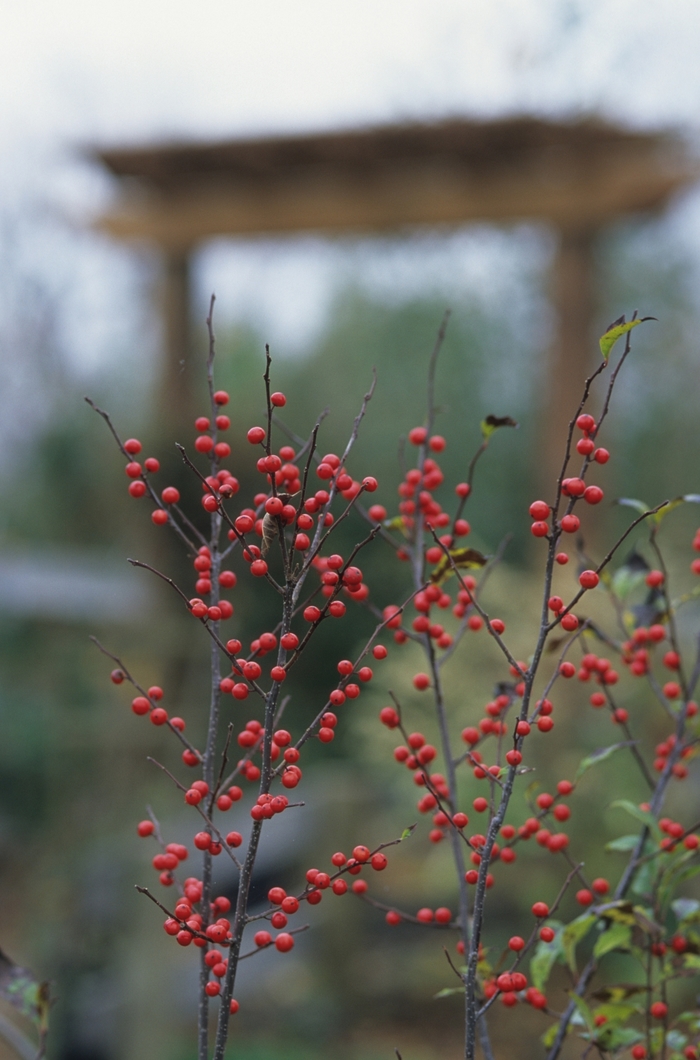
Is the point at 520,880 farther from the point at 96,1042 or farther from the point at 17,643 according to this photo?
the point at 17,643

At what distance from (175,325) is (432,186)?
134cm

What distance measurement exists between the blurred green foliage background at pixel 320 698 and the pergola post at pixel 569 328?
27 cm

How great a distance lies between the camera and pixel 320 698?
4348mm

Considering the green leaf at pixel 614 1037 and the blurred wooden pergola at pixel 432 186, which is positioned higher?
the blurred wooden pergola at pixel 432 186

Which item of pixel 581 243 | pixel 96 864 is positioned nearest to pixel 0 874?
pixel 96 864

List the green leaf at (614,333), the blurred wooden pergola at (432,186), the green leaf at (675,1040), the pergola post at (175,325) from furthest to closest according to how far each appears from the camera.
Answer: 1. the pergola post at (175,325)
2. the blurred wooden pergola at (432,186)
3. the green leaf at (675,1040)
4. the green leaf at (614,333)

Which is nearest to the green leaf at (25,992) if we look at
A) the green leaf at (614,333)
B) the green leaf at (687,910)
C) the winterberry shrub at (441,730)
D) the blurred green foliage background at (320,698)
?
the winterberry shrub at (441,730)

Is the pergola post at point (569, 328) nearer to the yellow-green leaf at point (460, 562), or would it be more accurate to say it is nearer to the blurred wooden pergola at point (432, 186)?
the blurred wooden pergola at point (432, 186)

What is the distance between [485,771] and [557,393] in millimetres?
3070

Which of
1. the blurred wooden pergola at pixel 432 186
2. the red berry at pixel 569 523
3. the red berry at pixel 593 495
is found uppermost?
the blurred wooden pergola at pixel 432 186

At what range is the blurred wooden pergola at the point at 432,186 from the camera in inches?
126

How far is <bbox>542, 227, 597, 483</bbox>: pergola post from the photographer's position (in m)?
3.50

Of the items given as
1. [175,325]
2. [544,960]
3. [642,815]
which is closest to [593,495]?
[642,815]

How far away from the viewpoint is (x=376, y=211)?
3.48 meters
